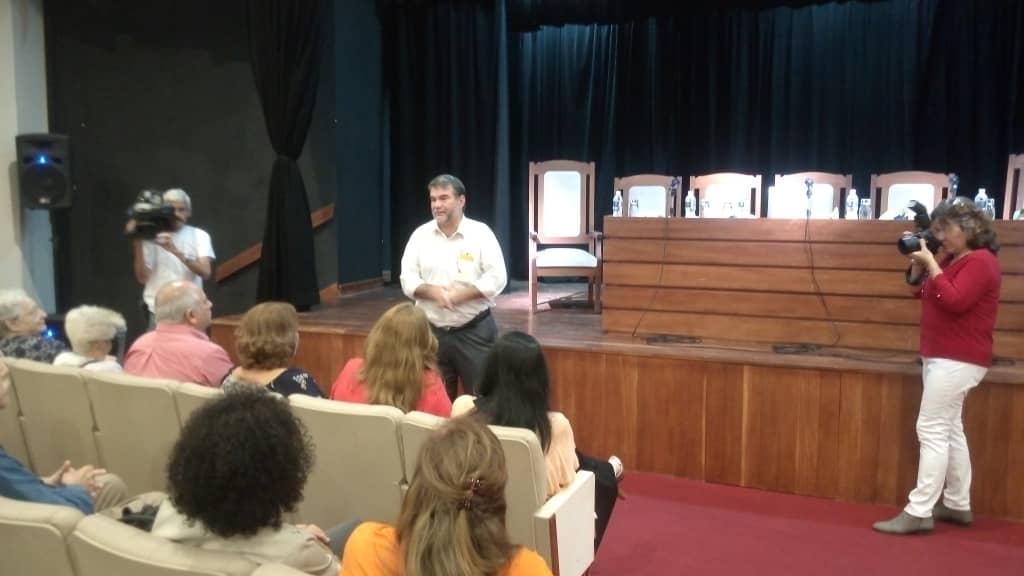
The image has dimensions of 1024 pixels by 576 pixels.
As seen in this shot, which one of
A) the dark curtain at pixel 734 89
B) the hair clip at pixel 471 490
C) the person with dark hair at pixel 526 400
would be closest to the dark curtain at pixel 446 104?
the dark curtain at pixel 734 89

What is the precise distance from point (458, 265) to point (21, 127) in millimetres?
4261

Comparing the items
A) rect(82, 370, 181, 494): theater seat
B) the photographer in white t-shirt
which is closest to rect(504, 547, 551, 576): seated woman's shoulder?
rect(82, 370, 181, 494): theater seat

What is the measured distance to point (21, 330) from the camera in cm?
367

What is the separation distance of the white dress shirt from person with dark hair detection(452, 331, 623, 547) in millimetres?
1684

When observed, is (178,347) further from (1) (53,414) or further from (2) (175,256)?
(2) (175,256)

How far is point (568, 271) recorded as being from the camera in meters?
6.31

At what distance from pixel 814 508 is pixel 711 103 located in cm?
466

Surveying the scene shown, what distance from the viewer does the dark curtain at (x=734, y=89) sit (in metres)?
7.03

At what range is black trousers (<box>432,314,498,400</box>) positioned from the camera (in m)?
4.39

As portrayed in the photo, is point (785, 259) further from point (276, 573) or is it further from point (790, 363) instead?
point (276, 573)

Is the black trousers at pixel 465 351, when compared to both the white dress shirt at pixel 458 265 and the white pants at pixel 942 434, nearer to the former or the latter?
the white dress shirt at pixel 458 265

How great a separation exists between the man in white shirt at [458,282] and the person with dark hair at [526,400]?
166cm

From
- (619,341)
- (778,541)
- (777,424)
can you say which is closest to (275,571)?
(778,541)

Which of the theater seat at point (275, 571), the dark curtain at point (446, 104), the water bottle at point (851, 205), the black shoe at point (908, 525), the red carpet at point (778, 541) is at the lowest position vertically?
the red carpet at point (778, 541)
